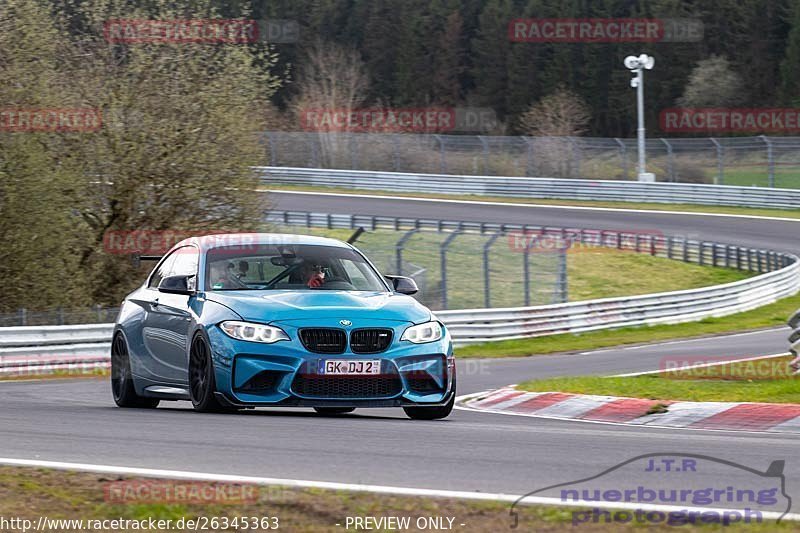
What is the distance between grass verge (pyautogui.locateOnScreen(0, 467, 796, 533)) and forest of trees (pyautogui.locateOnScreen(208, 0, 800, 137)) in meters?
86.8

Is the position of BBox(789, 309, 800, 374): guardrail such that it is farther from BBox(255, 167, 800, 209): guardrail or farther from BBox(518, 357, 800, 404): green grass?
BBox(255, 167, 800, 209): guardrail

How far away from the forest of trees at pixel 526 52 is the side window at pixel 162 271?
80.8m

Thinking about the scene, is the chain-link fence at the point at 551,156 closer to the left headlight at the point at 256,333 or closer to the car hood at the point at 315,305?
the car hood at the point at 315,305

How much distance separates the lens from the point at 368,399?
9938 mm

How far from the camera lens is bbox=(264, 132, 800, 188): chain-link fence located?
2090 inches

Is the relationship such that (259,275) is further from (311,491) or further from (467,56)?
(467,56)

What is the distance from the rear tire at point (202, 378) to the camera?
10.1m

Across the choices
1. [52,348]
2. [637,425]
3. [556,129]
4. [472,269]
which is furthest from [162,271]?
[556,129]

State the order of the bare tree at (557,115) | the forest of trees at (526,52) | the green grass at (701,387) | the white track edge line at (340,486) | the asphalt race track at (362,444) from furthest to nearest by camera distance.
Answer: the forest of trees at (526,52)
the bare tree at (557,115)
the green grass at (701,387)
the asphalt race track at (362,444)
the white track edge line at (340,486)

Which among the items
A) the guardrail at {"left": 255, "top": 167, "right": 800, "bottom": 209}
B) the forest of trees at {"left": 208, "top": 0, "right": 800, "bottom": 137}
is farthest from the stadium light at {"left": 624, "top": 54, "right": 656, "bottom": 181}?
the forest of trees at {"left": 208, "top": 0, "right": 800, "bottom": 137}

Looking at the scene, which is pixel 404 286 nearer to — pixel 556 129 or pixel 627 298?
pixel 627 298

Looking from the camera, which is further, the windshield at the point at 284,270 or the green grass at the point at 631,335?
the green grass at the point at 631,335

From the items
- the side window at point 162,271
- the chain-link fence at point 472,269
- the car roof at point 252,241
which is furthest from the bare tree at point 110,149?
the car roof at point 252,241

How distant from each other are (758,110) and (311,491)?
300 feet
